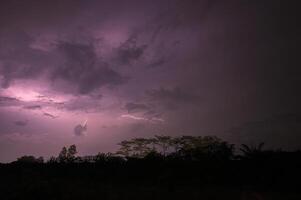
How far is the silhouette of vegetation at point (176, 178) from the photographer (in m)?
22.0

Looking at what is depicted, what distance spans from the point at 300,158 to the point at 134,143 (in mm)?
39054

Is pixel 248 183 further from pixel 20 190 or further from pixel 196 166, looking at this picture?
pixel 20 190

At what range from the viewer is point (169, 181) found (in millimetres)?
27781

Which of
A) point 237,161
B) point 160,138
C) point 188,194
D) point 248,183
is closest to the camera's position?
point 188,194

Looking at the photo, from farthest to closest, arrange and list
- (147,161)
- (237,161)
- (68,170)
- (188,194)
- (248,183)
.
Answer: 1. (68,170)
2. (147,161)
3. (237,161)
4. (248,183)
5. (188,194)

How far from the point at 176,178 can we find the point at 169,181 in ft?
2.65

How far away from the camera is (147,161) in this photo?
107 feet

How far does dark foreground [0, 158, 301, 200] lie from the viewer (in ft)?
71.5

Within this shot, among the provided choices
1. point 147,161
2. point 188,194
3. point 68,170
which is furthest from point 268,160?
point 68,170

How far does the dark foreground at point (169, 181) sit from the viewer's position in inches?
858

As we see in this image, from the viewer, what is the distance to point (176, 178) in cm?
2833

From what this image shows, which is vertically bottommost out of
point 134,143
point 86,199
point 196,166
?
point 86,199

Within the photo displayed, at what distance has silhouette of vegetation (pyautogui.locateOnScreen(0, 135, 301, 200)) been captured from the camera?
2202 cm

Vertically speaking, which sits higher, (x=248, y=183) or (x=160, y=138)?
(x=160, y=138)
